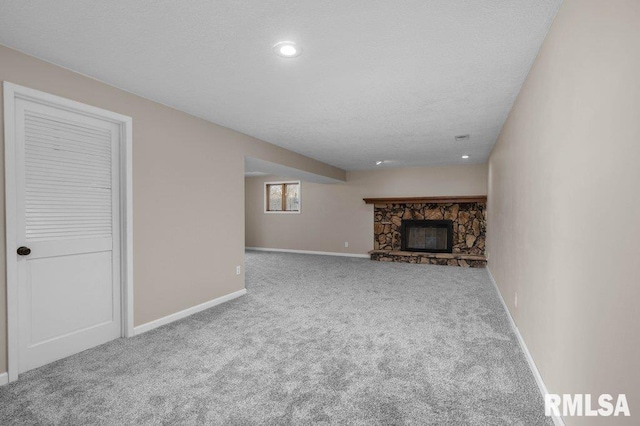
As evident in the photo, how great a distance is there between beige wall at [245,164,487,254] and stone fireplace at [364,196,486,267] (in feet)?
0.83

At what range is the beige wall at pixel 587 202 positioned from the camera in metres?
0.98

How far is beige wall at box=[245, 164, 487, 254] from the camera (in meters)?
7.12

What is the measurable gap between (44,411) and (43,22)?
2.23 meters

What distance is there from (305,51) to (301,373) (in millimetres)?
2205

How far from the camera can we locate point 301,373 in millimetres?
2199

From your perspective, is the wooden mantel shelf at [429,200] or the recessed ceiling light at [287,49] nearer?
the recessed ceiling light at [287,49]

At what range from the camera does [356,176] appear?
8.02 m

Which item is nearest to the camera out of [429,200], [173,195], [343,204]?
[173,195]

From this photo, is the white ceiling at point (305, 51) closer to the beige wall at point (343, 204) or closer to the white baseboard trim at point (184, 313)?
the white baseboard trim at point (184, 313)

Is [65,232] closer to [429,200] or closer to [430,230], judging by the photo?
[429,200]

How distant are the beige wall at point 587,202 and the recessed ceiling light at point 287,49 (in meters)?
1.47

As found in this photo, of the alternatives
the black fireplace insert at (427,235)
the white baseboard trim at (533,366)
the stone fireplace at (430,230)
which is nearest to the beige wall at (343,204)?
the stone fireplace at (430,230)

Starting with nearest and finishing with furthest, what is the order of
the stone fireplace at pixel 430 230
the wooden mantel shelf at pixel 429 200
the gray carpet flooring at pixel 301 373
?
the gray carpet flooring at pixel 301 373 < the wooden mantel shelf at pixel 429 200 < the stone fireplace at pixel 430 230

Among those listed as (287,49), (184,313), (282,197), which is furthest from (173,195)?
(282,197)
